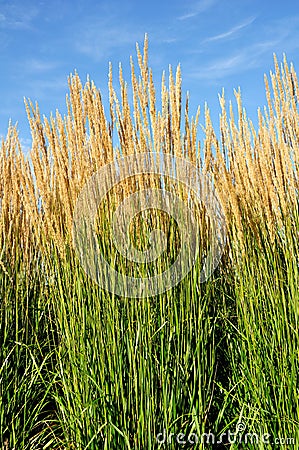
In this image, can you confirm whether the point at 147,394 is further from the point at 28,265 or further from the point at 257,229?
the point at 28,265

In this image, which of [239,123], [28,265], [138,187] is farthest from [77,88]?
[28,265]

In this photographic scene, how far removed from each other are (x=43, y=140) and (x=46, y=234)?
0.53 m

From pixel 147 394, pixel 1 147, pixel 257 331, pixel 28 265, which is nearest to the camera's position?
pixel 147 394

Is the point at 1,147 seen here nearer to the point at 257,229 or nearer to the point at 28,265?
the point at 28,265

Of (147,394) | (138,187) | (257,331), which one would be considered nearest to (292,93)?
(138,187)

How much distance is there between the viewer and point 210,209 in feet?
8.88

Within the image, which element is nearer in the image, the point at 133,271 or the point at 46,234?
the point at 133,271

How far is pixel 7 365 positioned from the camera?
2.81 metres

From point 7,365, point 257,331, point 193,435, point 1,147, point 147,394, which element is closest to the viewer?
point 147,394

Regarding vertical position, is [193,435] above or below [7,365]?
below

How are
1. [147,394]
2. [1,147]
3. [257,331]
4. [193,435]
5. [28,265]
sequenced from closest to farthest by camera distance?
[147,394]
[193,435]
[257,331]
[28,265]
[1,147]

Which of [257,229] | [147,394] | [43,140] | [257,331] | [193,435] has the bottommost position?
[193,435]

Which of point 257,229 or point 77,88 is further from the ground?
point 77,88

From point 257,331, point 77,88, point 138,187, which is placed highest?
point 77,88
